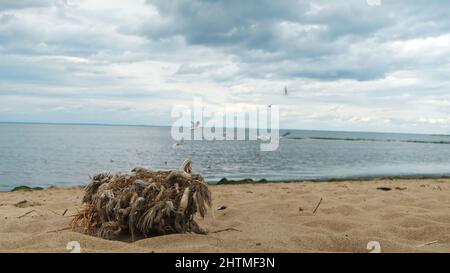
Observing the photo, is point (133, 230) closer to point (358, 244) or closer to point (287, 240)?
point (287, 240)

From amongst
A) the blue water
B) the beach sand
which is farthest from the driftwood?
the blue water

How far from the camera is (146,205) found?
14.9ft

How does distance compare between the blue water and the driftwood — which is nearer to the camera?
the driftwood

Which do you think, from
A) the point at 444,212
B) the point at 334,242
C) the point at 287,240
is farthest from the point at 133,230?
the point at 444,212

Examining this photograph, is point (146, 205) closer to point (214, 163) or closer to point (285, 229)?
point (285, 229)

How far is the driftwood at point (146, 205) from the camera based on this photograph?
454 cm

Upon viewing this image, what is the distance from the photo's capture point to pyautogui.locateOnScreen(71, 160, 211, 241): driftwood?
14.9 ft

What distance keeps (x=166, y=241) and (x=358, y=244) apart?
1.99 m

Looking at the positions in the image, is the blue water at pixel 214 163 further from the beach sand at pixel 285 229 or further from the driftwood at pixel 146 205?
the driftwood at pixel 146 205

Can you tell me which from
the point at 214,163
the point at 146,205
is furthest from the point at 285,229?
the point at 214,163

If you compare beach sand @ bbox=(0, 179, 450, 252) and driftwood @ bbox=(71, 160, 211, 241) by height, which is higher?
driftwood @ bbox=(71, 160, 211, 241)

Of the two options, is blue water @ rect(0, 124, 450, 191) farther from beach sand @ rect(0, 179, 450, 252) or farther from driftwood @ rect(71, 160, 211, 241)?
driftwood @ rect(71, 160, 211, 241)

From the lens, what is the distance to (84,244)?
4.17 metres

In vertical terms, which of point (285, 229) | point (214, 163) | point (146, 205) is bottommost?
point (214, 163)
